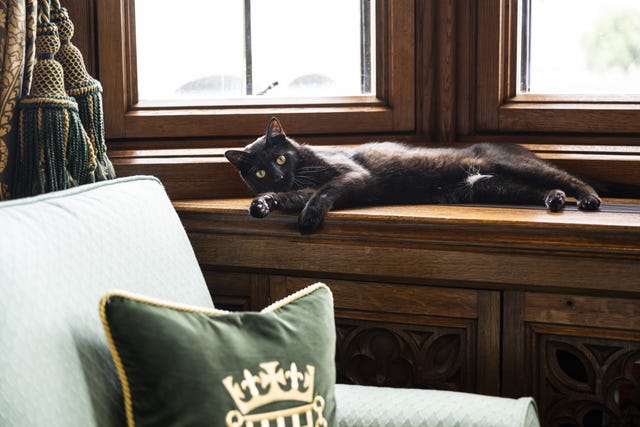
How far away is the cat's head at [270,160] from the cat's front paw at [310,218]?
0.14 meters

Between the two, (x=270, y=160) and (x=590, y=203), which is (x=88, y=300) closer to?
(x=270, y=160)

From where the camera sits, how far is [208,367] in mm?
1087

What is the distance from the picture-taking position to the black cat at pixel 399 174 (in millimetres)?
1729

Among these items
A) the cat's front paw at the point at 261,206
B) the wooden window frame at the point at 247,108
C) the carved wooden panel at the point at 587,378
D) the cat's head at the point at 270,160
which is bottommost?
the carved wooden panel at the point at 587,378

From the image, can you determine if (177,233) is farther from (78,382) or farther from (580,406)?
(580,406)

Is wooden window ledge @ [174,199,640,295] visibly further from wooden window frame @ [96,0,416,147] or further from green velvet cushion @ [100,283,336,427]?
green velvet cushion @ [100,283,336,427]

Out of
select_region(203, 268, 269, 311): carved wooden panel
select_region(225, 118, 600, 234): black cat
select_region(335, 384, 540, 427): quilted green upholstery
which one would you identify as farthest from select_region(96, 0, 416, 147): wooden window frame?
select_region(335, 384, 540, 427): quilted green upholstery

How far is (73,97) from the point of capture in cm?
163

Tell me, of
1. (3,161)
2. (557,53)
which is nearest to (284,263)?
(3,161)

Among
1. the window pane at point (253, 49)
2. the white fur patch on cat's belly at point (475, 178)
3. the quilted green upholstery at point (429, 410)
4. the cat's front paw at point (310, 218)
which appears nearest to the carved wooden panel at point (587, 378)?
the quilted green upholstery at point (429, 410)

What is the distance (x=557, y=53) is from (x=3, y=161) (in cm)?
131

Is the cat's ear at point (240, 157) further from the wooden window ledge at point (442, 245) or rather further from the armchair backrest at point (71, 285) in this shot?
the armchair backrest at point (71, 285)

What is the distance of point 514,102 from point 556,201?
40cm

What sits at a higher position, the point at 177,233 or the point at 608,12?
the point at 608,12
